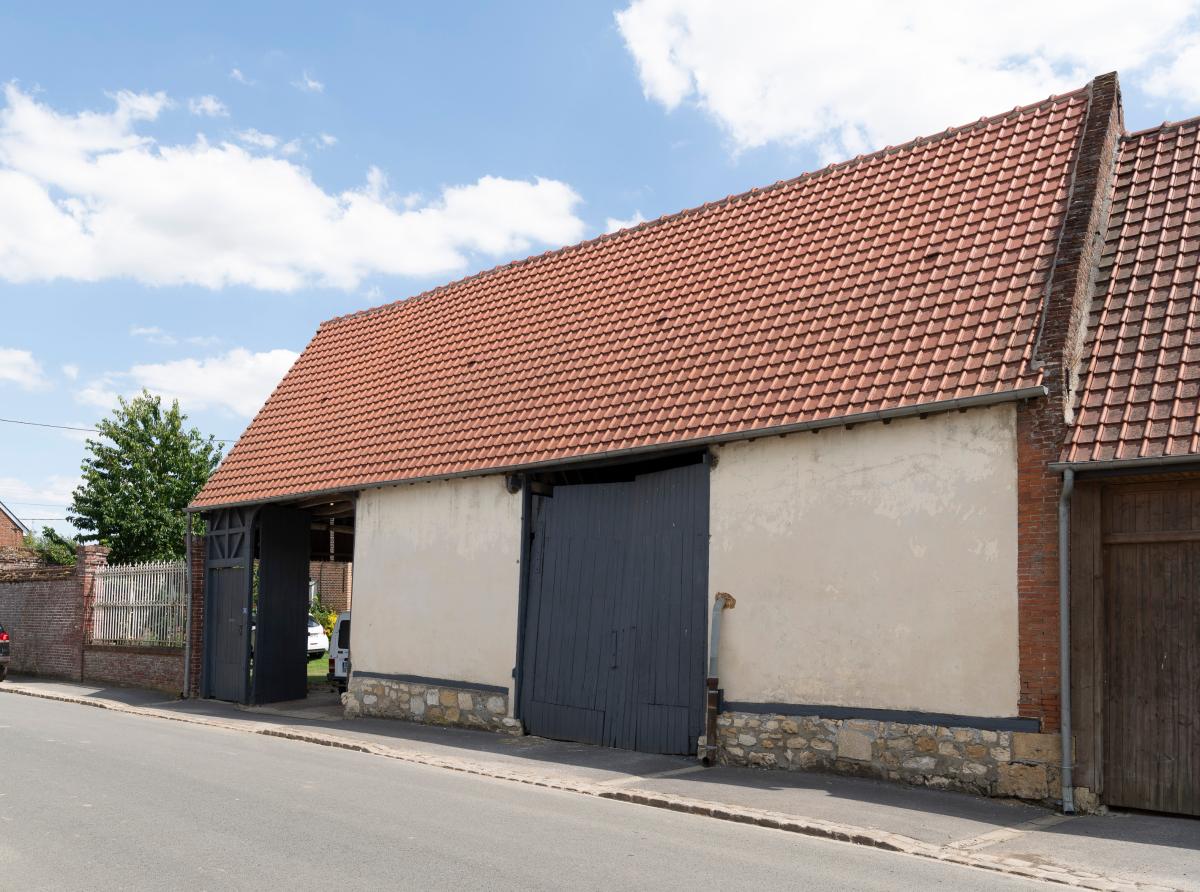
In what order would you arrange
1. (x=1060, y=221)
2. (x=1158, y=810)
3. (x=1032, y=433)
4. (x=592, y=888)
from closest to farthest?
(x=592, y=888) → (x=1158, y=810) → (x=1032, y=433) → (x=1060, y=221)

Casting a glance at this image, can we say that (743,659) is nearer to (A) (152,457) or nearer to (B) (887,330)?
(B) (887,330)

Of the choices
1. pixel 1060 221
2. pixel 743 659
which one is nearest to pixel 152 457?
pixel 743 659

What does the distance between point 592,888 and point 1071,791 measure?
4.81m

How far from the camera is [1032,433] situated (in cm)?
991

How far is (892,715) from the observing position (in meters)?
10.6

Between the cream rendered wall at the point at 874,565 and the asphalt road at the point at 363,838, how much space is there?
8.12 feet

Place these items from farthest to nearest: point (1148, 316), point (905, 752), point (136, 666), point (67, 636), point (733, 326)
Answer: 1. point (67, 636)
2. point (136, 666)
3. point (733, 326)
4. point (905, 752)
5. point (1148, 316)

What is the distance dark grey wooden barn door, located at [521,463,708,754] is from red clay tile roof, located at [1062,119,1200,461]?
14.2 ft

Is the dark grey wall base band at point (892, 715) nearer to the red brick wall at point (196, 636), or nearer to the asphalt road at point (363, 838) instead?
the asphalt road at point (363, 838)

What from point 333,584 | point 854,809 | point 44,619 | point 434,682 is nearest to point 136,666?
point 44,619

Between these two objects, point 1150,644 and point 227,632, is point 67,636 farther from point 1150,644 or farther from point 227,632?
point 1150,644

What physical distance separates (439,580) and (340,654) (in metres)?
5.27

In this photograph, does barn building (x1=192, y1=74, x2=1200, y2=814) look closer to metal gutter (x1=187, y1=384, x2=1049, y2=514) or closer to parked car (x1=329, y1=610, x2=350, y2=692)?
metal gutter (x1=187, y1=384, x2=1049, y2=514)

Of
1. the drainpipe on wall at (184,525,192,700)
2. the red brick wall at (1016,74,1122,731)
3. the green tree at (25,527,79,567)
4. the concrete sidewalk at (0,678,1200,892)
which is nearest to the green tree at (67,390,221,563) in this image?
the green tree at (25,527,79,567)
